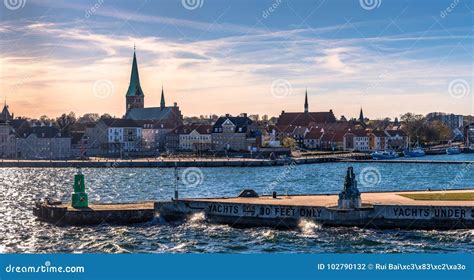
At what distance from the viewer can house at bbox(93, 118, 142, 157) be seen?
141688 millimetres

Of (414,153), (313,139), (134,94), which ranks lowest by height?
(414,153)

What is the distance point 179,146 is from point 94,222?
363 ft

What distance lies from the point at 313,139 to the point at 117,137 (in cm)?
4350

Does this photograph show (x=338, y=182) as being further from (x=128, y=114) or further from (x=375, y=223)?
(x=128, y=114)

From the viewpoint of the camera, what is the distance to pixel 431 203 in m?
40.2

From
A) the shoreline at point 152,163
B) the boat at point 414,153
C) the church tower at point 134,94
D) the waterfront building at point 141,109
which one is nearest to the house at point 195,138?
the waterfront building at point 141,109

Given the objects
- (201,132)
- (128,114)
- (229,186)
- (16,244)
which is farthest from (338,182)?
(128,114)

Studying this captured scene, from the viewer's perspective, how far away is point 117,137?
145 metres

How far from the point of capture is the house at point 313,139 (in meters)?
165

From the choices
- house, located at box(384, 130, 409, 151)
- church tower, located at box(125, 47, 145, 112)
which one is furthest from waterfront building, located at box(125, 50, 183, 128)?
house, located at box(384, 130, 409, 151)

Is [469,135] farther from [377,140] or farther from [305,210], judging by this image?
[305,210]

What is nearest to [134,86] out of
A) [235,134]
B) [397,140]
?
[235,134]

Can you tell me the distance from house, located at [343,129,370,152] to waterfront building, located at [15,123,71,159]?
5554 centimetres

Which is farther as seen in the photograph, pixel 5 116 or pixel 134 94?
pixel 134 94
